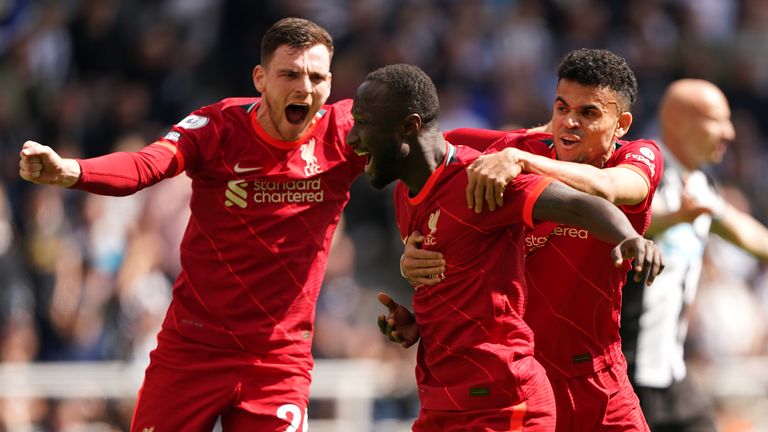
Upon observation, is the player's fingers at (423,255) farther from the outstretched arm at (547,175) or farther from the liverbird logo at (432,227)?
the outstretched arm at (547,175)

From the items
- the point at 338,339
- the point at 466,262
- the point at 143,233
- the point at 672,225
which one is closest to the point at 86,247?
the point at 143,233

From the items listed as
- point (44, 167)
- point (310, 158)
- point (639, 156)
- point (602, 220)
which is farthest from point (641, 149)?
point (44, 167)

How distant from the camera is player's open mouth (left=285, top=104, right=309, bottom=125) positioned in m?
7.19

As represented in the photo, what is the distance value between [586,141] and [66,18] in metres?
10.1

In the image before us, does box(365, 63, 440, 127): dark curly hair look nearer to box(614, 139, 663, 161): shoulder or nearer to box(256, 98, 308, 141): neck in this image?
box(614, 139, 663, 161): shoulder

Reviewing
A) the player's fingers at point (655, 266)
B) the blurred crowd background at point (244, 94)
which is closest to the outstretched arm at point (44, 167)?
the player's fingers at point (655, 266)

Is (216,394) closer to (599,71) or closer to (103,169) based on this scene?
(103,169)

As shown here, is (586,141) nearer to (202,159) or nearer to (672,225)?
(672,225)

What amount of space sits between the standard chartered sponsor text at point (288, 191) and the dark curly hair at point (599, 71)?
156cm

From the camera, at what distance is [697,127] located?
8.45 m

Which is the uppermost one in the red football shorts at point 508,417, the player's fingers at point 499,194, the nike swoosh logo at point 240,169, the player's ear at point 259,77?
the player's ear at point 259,77

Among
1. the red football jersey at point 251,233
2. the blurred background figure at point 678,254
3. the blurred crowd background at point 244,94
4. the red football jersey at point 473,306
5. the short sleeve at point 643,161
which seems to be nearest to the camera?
the red football jersey at point 473,306

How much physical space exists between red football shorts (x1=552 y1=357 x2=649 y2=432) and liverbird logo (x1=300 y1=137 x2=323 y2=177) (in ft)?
5.89

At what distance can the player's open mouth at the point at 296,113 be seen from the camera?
719cm
